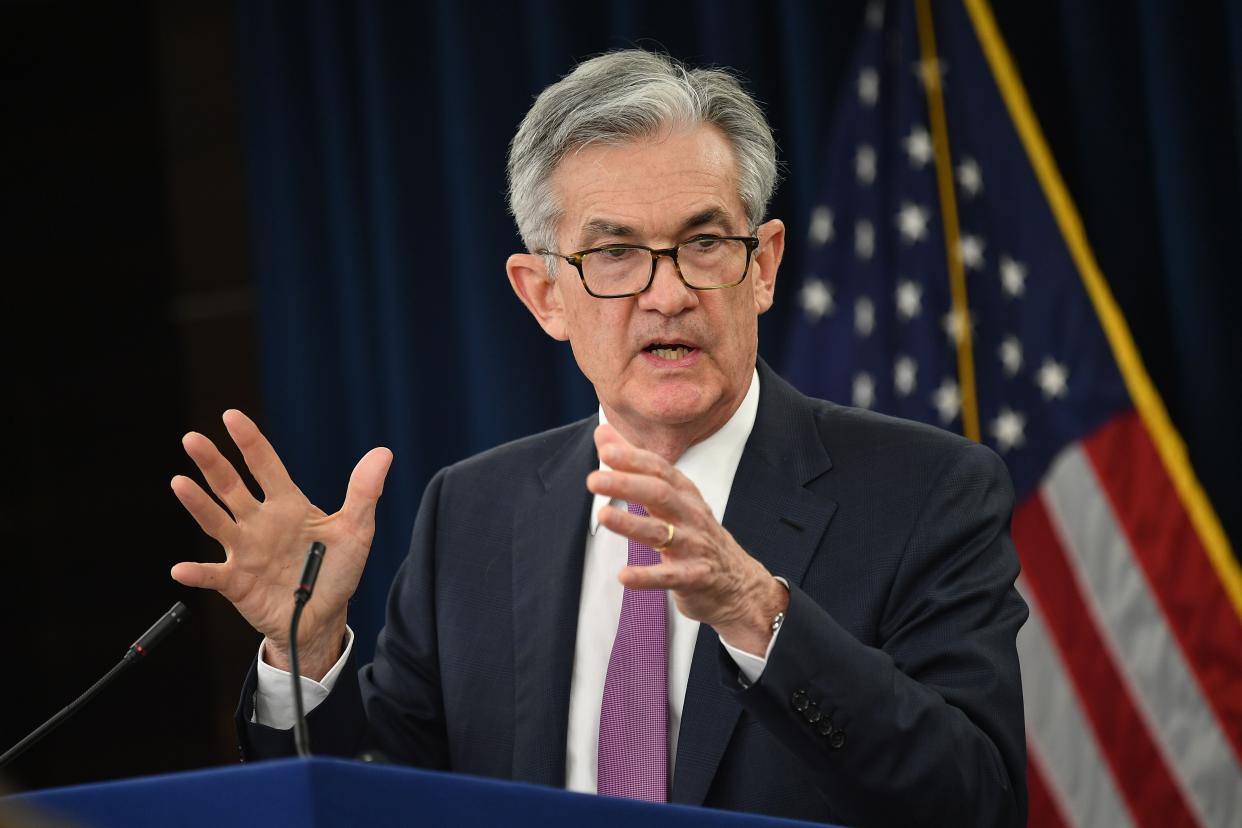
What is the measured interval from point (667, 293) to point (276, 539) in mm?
588

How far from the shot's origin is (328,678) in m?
1.87

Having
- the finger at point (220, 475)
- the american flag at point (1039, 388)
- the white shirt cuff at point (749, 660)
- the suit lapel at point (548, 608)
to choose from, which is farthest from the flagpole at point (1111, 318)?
the finger at point (220, 475)

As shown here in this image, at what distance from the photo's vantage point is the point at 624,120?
6.76ft

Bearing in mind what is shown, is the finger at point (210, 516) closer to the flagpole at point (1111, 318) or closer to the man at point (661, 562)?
the man at point (661, 562)

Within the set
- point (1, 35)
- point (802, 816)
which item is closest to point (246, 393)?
point (1, 35)

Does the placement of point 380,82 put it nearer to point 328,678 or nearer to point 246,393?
point 246,393

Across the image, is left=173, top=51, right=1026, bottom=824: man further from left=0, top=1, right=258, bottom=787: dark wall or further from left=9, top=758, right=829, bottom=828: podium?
left=0, top=1, right=258, bottom=787: dark wall

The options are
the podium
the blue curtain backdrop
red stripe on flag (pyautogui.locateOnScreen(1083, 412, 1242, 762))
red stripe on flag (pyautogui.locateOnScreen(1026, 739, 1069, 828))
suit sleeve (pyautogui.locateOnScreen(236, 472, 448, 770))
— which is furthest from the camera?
the blue curtain backdrop

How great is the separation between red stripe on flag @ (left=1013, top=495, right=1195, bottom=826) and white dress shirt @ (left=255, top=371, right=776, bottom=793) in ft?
3.80

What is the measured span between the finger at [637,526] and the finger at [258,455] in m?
0.52

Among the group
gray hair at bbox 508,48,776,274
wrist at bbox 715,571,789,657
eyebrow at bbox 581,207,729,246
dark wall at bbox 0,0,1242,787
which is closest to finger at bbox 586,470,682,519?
wrist at bbox 715,571,789,657

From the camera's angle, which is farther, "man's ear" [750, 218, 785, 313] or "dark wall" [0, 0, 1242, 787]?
"dark wall" [0, 0, 1242, 787]

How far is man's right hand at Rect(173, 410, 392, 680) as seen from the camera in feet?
5.90

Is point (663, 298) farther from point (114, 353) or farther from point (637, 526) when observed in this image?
point (114, 353)
